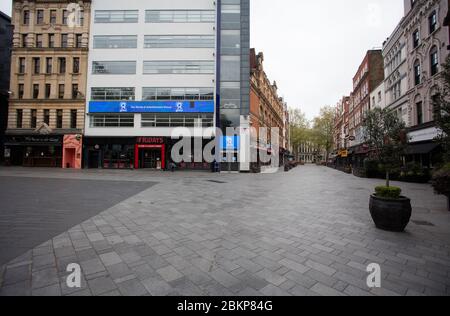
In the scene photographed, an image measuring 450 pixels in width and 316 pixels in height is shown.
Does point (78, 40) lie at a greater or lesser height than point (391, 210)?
greater

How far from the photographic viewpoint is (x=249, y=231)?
16.7 ft

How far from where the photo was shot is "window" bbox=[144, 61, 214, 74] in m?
27.1

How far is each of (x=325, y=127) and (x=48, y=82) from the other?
6739 cm

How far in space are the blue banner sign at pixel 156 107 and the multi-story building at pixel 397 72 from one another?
69.9ft

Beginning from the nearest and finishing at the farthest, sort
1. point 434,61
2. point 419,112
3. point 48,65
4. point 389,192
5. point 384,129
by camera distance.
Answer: point 389,192 < point 384,129 < point 434,61 < point 419,112 < point 48,65

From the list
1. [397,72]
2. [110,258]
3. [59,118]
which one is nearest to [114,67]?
[59,118]

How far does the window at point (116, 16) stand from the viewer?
91.5 ft

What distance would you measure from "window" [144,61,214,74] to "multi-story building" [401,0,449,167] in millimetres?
21378

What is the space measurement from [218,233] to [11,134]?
3562cm

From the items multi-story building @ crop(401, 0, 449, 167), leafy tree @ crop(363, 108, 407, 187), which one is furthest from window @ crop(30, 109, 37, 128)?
multi-story building @ crop(401, 0, 449, 167)

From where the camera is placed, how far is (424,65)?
17.8 metres

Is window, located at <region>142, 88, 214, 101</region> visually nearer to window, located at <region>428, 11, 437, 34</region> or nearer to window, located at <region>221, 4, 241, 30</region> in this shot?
window, located at <region>221, 4, 241, 30</region>

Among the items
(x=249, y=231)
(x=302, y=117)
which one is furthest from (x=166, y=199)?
(x=302, y=117)

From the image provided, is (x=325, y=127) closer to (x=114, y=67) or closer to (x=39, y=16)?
(x=114, y=67)
